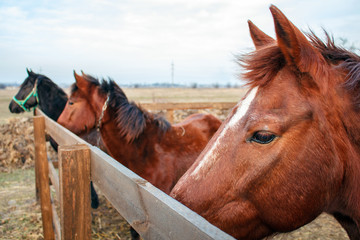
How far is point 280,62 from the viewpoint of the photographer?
1.28 m

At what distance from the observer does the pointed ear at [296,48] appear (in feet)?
3.60

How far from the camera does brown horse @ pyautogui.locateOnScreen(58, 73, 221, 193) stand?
311cm

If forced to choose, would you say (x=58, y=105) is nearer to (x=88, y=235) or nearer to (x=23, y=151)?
(x=23, y=151)

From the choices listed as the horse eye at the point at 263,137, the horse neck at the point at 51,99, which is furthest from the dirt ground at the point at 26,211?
the horse neck at the point at 51,99

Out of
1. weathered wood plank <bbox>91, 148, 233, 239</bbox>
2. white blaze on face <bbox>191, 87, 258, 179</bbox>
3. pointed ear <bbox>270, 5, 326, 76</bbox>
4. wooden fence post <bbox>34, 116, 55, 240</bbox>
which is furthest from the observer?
wooden fence post <bbox>34, 116, 55, 240</bbox>

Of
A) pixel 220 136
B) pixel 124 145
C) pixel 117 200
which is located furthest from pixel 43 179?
pixel 220 136

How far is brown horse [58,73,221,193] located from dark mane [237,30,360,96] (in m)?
2.05

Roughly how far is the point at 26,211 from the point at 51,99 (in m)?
2.36

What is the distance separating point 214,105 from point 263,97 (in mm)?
5211

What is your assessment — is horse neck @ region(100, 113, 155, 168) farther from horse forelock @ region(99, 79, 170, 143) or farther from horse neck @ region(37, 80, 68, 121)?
horse neck @ region(37, 80, 68, 121)

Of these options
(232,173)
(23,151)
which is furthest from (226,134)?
(23,151)

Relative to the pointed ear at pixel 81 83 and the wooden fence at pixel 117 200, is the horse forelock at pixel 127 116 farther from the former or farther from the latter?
the wooden fence at pixel 117 200

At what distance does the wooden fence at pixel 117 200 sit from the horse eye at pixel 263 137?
58 centimetres

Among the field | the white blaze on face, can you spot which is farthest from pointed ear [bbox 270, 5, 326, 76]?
the field
